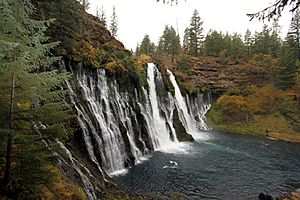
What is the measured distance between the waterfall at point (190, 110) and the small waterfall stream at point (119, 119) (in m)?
2.12

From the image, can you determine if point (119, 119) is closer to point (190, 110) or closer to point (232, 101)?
point (190, 110)

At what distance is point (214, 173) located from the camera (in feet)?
62.5

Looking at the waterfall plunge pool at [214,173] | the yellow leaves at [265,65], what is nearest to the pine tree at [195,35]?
the yellow leaves at [265,65]

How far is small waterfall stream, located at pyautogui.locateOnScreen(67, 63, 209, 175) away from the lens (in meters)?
17.6

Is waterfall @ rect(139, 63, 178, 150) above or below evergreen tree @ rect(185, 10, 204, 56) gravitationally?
below

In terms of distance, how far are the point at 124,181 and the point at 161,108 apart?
15.9m

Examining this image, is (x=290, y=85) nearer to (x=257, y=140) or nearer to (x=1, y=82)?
(x=257, y=140)

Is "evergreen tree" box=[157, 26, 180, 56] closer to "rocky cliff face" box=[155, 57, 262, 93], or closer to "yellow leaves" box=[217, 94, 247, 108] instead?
"rocky cliff face" box=[155, 57, 262, 93]

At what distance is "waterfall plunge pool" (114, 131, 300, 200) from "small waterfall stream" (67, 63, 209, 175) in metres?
1.50

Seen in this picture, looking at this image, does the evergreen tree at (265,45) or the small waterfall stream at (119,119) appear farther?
the evergreen tree at (265,45)

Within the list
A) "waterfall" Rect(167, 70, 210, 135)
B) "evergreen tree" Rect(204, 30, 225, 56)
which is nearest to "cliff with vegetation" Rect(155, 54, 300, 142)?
"waterfall" Rect(167, 70, 210, 135)

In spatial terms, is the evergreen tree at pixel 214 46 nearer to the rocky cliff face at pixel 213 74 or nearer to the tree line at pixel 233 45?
the tree line at pixel 233 45

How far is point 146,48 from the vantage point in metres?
70.3

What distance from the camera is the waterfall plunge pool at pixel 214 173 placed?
1565 cm
